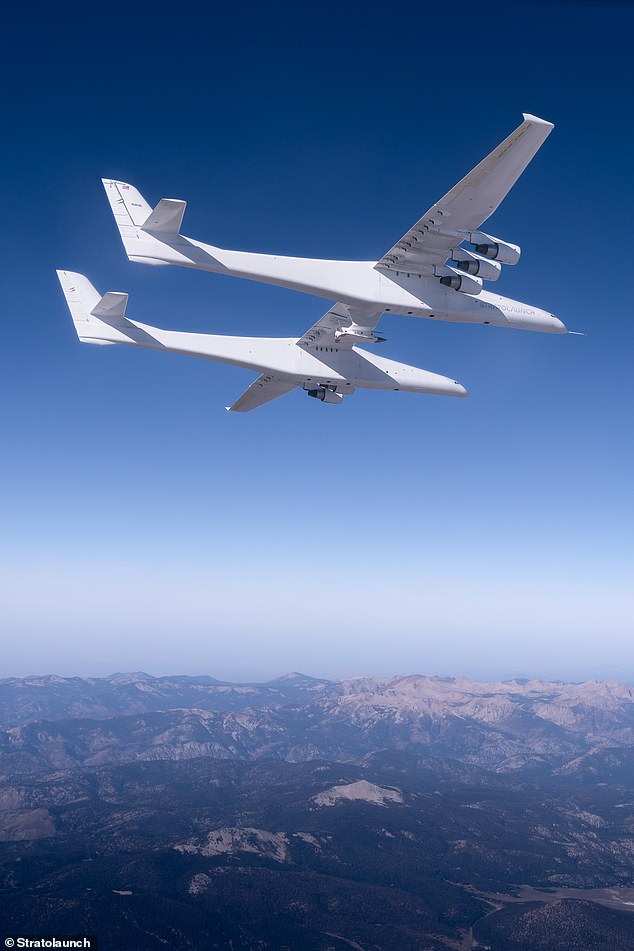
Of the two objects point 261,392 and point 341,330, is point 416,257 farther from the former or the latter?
point 261,392

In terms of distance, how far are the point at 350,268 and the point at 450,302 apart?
5804mm

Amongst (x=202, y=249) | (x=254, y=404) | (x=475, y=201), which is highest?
(x=475, y=201)

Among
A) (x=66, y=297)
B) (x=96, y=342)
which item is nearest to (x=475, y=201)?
(x=96, y=342)

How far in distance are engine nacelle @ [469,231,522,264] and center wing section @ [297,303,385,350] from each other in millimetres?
7415

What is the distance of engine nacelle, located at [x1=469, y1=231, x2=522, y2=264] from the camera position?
31.0 m

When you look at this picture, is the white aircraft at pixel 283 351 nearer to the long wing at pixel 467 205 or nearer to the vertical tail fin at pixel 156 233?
the vertical tail fin at pixel 156 233

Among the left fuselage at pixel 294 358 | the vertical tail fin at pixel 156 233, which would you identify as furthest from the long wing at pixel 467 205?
the vertical tail fin at pixel 156 233

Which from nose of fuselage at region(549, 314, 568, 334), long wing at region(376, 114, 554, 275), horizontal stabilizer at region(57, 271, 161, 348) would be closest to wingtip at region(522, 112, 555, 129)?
long wing at region(376, 114, 554, 275)

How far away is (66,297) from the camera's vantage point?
38.5m

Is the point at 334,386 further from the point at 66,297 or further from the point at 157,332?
the point at 66,297

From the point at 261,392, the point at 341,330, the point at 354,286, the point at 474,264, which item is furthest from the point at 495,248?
the point at 261,392

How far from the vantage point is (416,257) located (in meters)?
31.5

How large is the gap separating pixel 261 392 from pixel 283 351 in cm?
599

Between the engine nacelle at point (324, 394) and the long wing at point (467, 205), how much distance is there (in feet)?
40.3
